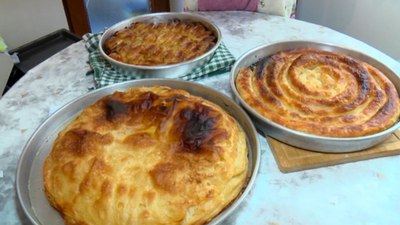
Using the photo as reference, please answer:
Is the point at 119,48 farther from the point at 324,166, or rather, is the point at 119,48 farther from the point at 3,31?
the point at 3,31

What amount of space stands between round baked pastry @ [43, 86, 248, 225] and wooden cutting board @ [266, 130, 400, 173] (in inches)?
4.8

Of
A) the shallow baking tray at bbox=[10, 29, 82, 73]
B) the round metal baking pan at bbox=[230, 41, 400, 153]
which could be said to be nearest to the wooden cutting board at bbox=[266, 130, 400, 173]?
the round metal baking pan at bbox=[230, 41, 400, 153]

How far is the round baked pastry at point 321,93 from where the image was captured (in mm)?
1029

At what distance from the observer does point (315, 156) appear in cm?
99

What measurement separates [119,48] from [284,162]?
2.70 ft

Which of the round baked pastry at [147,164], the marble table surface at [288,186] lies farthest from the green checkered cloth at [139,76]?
the round baked pastry at [147,164]

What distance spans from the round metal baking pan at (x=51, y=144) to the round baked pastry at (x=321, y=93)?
0.09m

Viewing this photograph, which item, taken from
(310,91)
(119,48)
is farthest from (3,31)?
(310,91)

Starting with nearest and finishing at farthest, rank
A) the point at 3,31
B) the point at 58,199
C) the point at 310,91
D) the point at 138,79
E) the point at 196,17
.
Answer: the point at 58,199 < the point at 310,91 < the point at 138,79 < the point at 196,17 < the point at 3,31

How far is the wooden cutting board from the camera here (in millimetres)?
980

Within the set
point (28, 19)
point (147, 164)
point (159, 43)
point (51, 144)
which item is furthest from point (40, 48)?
point (147, 164)

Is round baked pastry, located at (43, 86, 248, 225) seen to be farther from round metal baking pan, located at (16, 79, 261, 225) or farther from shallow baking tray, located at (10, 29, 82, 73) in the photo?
shallow baking tray, located at (10, 29, 82, 73)

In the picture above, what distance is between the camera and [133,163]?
34.1 inches

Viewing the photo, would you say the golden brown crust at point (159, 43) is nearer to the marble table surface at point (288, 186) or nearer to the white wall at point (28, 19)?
the marble table surface at point (288, 186)
